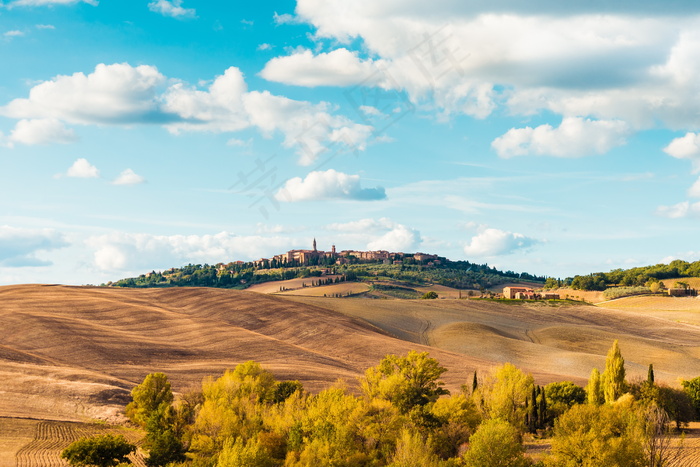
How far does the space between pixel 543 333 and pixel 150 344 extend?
83.6 m

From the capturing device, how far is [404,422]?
58.9 metres

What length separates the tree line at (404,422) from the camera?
49.0 metres

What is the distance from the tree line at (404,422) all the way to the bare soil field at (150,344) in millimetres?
11260

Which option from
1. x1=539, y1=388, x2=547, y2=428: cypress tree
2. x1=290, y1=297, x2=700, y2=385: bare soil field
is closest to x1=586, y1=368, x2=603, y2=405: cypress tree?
x1=539, y1=388, x2=547, y2=428: cypress tree

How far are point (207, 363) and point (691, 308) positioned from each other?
479 feet

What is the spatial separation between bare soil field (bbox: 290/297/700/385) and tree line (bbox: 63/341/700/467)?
1667 centimetres

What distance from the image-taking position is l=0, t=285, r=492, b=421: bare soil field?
235 ft

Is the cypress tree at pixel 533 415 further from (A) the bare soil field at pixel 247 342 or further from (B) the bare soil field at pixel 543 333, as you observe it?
(B) the bare soil field at pixel 543 333

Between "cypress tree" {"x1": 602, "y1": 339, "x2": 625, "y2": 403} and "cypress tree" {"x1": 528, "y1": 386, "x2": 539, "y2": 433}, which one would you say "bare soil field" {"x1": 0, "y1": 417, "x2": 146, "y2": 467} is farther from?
"cypress tree" {"x1": 602, "y1": 339, "x2": 625, "y2": 403}

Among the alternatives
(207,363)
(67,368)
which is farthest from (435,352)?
(67,368)

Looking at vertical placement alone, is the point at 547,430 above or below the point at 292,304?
below

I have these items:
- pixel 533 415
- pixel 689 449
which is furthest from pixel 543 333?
pixel 689 449

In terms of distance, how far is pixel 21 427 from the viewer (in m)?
57.2

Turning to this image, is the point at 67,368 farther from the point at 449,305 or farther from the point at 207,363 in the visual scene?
the point at 449,305
